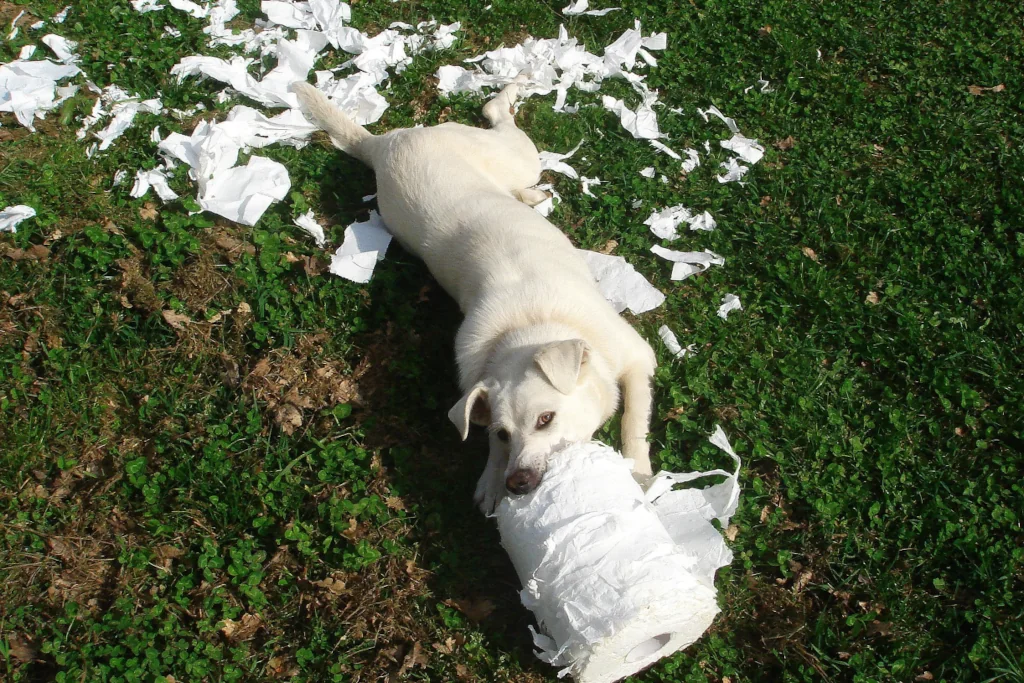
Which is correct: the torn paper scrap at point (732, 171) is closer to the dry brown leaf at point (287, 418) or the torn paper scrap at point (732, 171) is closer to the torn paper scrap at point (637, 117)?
the torn paper scrap at point (637, 117)

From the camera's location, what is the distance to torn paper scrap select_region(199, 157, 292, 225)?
484 cm

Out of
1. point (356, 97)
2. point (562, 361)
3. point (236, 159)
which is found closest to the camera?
point (562, 361)

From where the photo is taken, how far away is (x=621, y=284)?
4.71 metres

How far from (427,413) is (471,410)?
598 mm

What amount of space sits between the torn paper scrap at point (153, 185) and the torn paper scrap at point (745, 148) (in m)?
4.04

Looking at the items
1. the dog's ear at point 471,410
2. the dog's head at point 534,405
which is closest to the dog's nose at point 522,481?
the dog's head at point 534,405

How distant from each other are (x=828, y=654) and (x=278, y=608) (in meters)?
2.55

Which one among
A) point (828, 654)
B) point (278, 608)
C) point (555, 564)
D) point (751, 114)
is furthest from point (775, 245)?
point (278, 608)

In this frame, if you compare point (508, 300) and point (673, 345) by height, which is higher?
point (508, 300)

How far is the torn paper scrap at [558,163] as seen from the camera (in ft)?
17.6

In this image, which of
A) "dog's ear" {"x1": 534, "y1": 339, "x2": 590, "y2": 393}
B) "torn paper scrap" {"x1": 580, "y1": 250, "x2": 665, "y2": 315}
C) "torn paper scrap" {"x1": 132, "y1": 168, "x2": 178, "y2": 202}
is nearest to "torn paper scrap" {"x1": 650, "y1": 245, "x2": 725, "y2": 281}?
"torn paper scrap" {"x1": 580, "y1": 250, "x2": 665, "y2": 315}

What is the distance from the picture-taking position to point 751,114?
5977mm

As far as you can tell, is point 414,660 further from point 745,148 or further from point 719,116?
point 719,116

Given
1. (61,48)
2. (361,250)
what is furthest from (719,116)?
(61,48)
